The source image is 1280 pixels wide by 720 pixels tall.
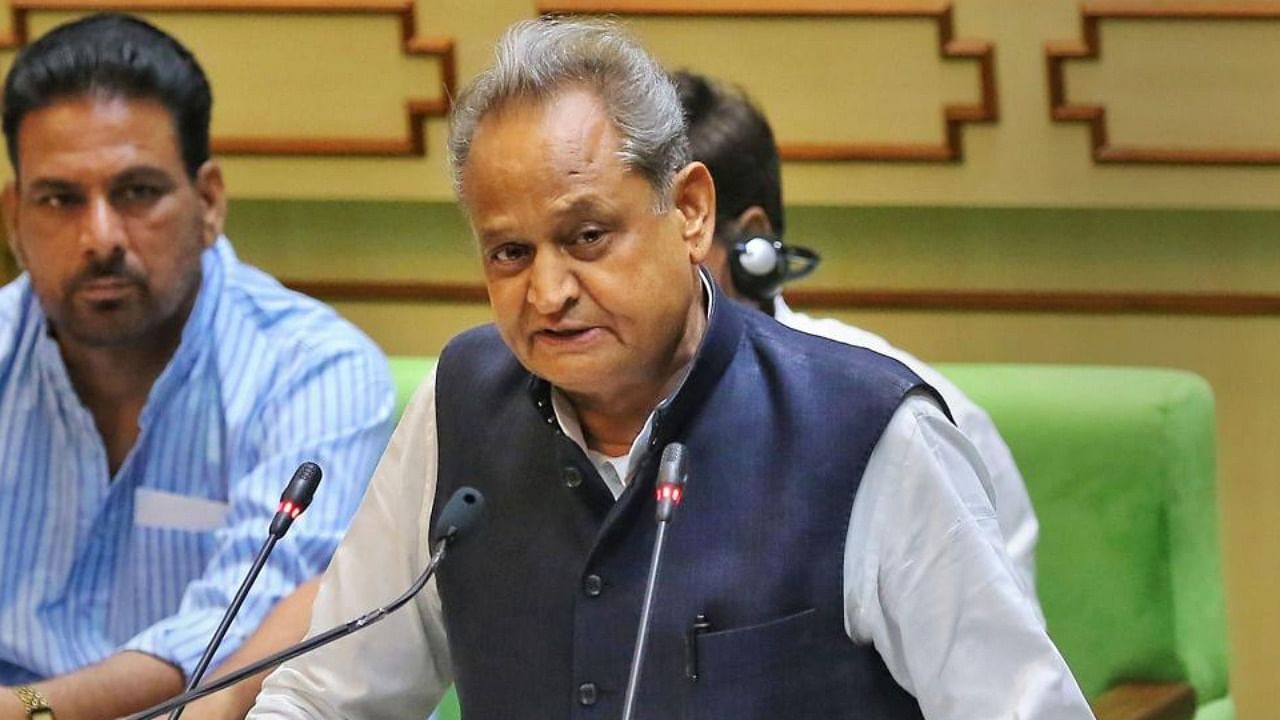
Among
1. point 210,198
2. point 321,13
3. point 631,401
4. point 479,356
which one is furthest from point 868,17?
point 631,401

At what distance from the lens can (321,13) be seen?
3551 mm

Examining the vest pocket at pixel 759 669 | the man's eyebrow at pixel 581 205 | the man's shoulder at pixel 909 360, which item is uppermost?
the man's eyebrow at pixel 581 205

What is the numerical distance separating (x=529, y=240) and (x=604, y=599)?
1.08 ft

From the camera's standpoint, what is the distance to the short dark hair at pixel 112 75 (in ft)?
8.82

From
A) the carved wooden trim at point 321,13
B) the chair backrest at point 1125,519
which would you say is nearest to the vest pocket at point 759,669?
the chair backrest at point 1125,519

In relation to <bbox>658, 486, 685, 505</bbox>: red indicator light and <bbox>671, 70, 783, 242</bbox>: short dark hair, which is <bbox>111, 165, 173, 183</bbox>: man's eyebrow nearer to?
<bbox>671, 70, 783, 242</bbox>: short dark hair

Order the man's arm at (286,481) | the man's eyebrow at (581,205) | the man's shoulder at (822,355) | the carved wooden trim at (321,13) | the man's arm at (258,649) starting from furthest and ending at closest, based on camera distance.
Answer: the carved wooden trim at (321,13) < the man's arm at (286,481) < the man's arm at (258,649) < the man's shoulder at (822,355) < the man's eyebrow at (581,205)

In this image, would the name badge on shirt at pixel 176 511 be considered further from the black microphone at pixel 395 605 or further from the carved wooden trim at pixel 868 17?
the carved wooden trim at pixel 868 17

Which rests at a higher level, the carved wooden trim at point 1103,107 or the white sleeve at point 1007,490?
the carved wooden trim at point 1103,107

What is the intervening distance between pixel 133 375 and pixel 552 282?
1.19 m

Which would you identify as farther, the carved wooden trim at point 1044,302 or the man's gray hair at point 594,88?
the carved wooden trim at point 1044,302

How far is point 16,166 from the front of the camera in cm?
274

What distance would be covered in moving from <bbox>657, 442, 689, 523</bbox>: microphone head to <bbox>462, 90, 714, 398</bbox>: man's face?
15cm

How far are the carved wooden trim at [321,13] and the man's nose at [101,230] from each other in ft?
3.08
